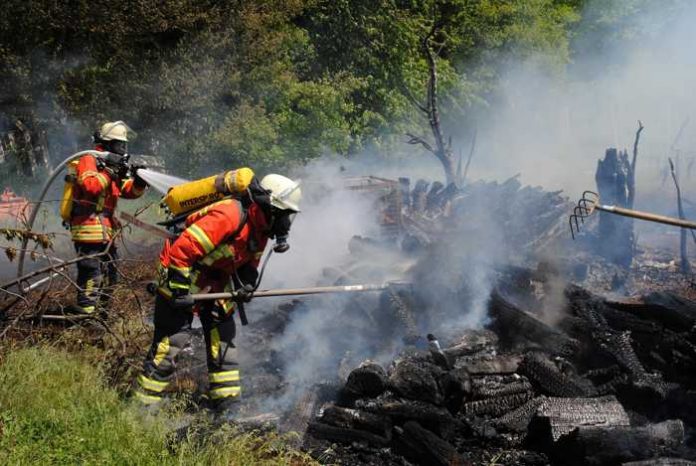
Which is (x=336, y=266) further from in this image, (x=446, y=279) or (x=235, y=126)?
(x=235, y=126)

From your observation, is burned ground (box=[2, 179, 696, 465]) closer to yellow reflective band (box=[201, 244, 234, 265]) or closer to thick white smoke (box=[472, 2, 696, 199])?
yellow reflective band (box=[201, 244, 234, 265])

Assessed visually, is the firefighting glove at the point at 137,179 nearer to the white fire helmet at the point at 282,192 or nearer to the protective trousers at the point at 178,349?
the protective trousers at the point at 178,349

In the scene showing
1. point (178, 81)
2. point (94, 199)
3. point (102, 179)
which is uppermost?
point (178, 81)

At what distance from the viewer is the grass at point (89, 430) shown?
4.21 m

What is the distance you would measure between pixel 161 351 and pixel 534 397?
10.0 feet

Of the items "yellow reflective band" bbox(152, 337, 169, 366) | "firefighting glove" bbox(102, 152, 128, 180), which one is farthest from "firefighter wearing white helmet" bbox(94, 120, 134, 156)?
"yellow reflective band" bbox(152, 337, 169, 366)

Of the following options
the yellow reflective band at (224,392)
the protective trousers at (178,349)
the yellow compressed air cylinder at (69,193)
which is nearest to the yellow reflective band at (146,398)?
the protective trousers at (178,349)

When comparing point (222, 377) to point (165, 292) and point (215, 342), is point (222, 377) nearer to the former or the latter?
point (215, 342)

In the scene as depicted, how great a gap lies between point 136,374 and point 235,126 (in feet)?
28.1

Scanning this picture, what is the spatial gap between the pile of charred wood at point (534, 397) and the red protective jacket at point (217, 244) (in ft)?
4.49

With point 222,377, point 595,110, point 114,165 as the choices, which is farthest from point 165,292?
point 595,110

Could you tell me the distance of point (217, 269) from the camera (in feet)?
17.4

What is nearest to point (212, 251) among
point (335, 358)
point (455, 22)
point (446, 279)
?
point (335, 358)

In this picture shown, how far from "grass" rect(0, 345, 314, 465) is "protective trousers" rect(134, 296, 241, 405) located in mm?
227
